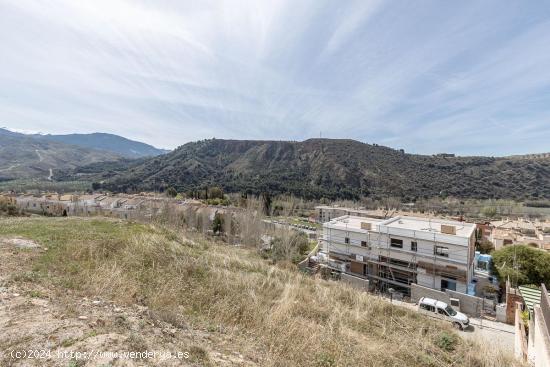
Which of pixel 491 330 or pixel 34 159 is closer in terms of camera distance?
pixel 491 330

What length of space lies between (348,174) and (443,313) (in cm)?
7981

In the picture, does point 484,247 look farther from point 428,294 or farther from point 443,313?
point 443,313

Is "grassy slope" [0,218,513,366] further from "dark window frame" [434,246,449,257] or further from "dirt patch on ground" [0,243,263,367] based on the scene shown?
"dark window frame" [434,246,449,257]

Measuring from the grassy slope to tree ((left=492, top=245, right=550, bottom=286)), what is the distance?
1527cm

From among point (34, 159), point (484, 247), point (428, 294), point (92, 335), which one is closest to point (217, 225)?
point (428, 294)

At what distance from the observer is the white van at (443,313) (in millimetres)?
13477

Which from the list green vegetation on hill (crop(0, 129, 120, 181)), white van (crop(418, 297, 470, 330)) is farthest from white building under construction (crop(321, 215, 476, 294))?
green vegetation on hill (crop(0, 129, 120, 181))

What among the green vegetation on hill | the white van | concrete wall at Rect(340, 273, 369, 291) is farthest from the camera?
the green vegetation on hill

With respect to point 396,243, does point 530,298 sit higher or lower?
higher

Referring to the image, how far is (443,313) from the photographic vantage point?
1377 cm

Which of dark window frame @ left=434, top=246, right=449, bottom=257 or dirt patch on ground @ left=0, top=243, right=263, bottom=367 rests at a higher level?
dirt patch on ground @ left=0, top=243, right=263, bottom=367

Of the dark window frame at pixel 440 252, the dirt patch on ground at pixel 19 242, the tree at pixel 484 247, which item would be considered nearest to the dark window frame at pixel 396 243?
the dark window frame at pixel 440 252

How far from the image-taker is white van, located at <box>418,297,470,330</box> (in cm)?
1348

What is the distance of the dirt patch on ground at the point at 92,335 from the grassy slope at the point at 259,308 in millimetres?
437
